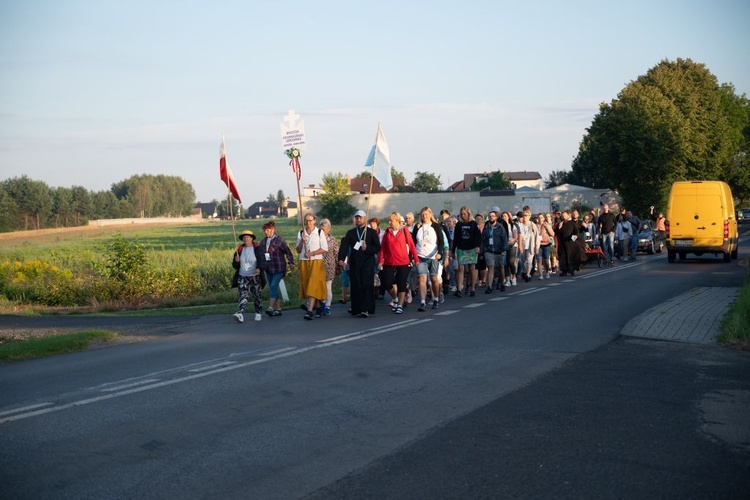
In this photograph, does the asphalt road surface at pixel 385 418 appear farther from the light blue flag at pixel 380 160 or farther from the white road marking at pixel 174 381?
the light blue flag at pixel 380 160

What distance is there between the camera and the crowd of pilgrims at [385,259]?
1544 cm

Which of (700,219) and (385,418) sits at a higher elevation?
(700,219)

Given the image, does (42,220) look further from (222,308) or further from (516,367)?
(516,367)

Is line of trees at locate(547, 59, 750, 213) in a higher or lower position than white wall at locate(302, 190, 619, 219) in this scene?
higher

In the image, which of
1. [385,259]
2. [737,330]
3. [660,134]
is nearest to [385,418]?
[737,330]

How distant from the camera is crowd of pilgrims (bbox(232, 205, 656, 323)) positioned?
15.4 metres

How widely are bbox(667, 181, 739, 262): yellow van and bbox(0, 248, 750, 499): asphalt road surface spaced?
701 inches

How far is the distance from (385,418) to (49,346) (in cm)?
714

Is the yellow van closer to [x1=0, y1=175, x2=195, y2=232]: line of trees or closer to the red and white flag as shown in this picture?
the red and white flag

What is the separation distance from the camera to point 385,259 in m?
16.3

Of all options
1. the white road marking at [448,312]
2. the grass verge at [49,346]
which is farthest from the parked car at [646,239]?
the grass verge at [49,346]

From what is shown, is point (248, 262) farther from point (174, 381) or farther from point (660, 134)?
point (660, 134)

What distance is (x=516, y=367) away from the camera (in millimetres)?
9414

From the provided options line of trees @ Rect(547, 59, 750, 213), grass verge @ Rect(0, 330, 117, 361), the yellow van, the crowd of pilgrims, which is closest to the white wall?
line of trees @ Rect(547, 59, 750, 213)
